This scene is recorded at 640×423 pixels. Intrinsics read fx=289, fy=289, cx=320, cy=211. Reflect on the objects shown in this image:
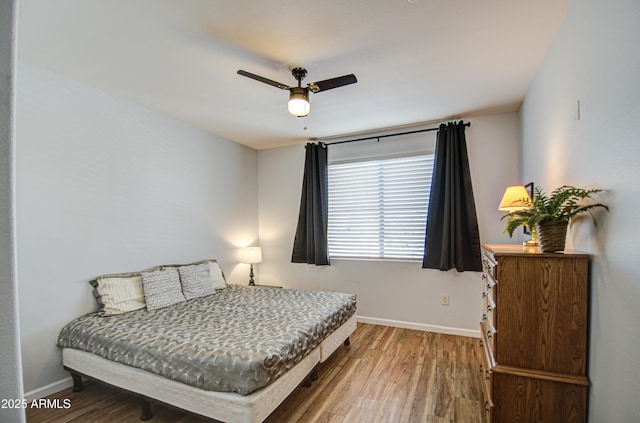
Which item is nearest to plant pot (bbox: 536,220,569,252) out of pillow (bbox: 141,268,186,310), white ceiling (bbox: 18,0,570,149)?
white ceiling (bbox: 18,0,570,149)

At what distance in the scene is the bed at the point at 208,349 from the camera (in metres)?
1.75

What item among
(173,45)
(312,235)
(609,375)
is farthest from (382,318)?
(173,45)

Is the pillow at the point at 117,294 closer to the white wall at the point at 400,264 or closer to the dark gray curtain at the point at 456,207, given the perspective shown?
the white wall at the point at 400,264

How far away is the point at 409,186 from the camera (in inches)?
152

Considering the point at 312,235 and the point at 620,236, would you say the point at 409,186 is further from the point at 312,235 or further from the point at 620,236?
the point at 620,236

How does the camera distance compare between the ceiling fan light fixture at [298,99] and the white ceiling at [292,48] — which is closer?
the white ceiling at [292,48]

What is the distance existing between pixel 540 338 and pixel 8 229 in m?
2.08

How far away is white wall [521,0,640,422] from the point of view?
1116 mm

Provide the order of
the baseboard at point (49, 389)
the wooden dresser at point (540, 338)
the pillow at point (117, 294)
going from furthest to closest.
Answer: the pillow at point (117, 294) → the baseboard at point (49, 389) → the wooden dresser at point (540, 338)

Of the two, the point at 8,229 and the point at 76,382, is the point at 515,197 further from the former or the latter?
the point at 76,382

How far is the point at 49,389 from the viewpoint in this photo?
7.72ft

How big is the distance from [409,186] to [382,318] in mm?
1836

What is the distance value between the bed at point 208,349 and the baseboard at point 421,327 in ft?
3.57

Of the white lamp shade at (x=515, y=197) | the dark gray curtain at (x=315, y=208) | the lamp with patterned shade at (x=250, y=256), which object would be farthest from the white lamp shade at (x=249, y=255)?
the white lamp shade at (x=515, y=197)
